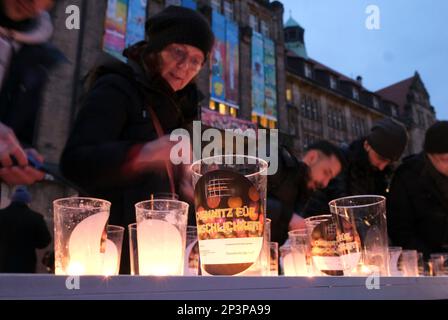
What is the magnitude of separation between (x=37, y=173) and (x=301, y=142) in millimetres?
23631

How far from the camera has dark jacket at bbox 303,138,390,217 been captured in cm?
280

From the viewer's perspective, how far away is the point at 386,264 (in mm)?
1061

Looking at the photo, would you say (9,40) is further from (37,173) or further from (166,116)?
(166,116)

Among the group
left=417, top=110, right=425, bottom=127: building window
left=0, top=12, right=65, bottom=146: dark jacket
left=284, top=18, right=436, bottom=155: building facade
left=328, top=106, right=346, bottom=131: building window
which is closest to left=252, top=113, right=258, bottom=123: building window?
left=284, top=18, right=436, bottom=155: building facade

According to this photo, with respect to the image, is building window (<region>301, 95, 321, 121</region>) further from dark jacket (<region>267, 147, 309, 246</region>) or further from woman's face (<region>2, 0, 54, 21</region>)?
woman's face (<region>2, 0, 54, 21</region>)

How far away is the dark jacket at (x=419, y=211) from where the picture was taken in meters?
2.71

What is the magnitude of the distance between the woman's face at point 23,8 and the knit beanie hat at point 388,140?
238 centimetres

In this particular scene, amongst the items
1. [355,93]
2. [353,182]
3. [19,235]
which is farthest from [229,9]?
[353,182]

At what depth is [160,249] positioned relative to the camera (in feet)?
3.15

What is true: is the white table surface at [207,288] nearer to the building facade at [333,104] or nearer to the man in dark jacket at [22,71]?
the man in dark jacket at [22,71]

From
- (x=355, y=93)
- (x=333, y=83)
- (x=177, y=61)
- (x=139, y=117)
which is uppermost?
(x=333, y=83)

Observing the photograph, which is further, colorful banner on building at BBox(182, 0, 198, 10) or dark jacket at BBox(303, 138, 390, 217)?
colorful banner on building at BBox(182, 0, 198, 10)

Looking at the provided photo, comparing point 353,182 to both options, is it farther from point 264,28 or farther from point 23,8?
point 264,28

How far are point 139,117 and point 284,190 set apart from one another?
1.05 meters
